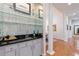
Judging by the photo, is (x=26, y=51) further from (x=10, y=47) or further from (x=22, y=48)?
(x=10, y=47)

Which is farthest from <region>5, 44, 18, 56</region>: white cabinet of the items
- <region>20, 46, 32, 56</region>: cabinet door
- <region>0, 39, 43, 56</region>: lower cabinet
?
<region>20, 46, 32, 56</region>: cabinet door

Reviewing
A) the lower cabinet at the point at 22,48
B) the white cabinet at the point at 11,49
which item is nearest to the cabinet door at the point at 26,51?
the lower cabinet at the point at 22,48

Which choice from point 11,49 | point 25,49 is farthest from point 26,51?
point 11,49

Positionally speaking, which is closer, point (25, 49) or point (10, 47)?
point (10, 47)

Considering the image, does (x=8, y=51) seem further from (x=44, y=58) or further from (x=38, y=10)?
(x=38, y=10)

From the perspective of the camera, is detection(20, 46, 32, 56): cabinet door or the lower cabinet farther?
detection(20, 46, 32, 56): cabinet door

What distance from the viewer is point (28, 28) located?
1.68m

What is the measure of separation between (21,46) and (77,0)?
96cm

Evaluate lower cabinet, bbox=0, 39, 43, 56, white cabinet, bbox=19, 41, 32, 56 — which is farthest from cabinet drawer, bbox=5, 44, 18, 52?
white cabinet, bbox=19, 41, 32, 56

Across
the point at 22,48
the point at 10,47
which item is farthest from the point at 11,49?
the point at 22,48

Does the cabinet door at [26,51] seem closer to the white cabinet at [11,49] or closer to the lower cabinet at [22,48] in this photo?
the lower cabinet at [22,48]

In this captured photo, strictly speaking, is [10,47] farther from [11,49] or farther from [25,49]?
[25,49]

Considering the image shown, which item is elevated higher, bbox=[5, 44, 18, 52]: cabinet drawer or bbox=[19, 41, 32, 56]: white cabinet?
bbox=[5, 44, 18, 52]: cabinet drawer

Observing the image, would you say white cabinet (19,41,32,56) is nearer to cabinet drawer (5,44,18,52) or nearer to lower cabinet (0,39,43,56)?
lower cabinet (0,39,43,56)
